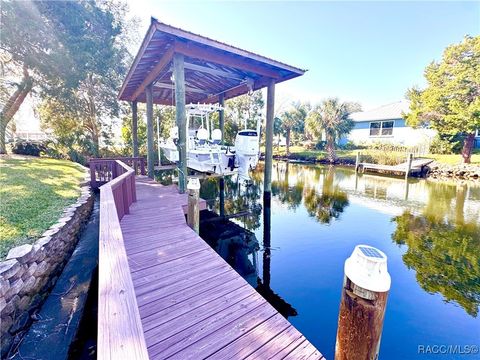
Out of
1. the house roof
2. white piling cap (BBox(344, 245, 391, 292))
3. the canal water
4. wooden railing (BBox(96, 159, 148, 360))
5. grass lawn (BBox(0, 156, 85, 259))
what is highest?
the house roof

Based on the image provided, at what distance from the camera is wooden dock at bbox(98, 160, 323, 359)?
102 centimetres

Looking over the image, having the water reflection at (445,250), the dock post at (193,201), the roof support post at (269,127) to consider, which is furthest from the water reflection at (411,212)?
the dock post at (193,201)

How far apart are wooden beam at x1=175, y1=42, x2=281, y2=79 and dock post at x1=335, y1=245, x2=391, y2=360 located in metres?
6.12

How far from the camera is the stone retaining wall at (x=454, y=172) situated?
1412cm

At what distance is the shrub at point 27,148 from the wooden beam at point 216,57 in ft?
48.0

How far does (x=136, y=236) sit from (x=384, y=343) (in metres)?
3.92

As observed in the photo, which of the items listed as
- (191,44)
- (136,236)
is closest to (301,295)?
(136,236)

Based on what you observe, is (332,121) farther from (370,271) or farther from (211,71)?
(370,271)

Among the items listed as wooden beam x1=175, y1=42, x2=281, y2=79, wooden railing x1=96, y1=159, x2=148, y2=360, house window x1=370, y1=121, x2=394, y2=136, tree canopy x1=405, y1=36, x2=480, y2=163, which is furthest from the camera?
house window x1=370, y1=121, x2=394, y2=136

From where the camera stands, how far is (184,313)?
2273 mm

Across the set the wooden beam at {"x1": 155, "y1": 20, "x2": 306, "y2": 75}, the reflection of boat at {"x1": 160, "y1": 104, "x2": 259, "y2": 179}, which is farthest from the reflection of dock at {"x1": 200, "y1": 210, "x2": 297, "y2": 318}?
the wooden beam at {"x1": 155, "y1": 20, "x2": 306, "y2": 75}

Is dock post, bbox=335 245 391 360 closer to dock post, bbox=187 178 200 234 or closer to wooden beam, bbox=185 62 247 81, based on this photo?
dock post, bbox=187 178 200 234

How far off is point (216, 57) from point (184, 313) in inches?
242

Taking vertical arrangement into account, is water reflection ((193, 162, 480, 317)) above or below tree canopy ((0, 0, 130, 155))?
below
